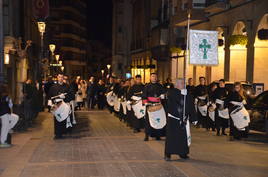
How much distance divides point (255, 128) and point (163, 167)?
214 inches

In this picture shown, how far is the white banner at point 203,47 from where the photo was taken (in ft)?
34.4

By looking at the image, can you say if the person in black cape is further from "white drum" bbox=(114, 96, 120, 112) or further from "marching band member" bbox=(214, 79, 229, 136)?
"marching band member" bbox=(214, 79, 229, 136)

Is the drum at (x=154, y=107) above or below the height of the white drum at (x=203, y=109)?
above

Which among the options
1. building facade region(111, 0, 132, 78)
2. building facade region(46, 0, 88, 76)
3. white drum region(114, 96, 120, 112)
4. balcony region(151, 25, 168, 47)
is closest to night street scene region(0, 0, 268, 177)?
white drum region(114, 96, 120, 112)

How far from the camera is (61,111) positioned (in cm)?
1346

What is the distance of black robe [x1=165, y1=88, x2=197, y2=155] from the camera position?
979 cm

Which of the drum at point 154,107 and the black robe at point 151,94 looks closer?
the drum at point 154,107

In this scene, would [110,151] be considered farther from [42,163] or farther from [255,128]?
[255,128]

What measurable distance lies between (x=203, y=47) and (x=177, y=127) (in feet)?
7.05

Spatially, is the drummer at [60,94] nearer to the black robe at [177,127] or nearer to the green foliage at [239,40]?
the black robe at [177,127]

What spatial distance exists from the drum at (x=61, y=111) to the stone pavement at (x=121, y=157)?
0.69 meters

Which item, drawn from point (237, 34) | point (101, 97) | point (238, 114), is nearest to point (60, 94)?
point (238, 114)

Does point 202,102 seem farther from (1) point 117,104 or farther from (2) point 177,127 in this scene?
(2) point 177,127

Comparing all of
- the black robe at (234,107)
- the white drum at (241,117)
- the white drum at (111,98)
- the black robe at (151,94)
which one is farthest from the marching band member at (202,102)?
the white drum at (111,98)
